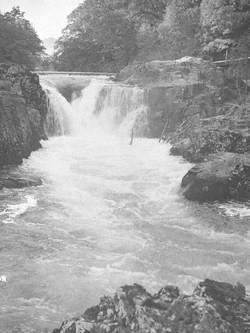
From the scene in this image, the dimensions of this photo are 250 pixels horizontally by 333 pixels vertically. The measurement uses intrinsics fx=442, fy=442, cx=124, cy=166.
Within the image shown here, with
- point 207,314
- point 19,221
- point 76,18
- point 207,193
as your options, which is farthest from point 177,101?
point 76,18

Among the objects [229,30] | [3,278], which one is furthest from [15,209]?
[229,30]

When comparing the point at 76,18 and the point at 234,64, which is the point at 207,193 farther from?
the point at 76,18

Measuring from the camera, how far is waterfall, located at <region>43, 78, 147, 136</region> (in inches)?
862

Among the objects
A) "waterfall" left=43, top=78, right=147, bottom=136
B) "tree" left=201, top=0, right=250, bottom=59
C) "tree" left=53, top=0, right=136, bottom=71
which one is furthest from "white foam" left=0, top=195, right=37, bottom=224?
"tree" left=53, top=0, right=136, bottom=71

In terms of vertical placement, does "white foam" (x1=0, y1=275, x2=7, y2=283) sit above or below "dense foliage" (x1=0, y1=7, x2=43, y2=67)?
below

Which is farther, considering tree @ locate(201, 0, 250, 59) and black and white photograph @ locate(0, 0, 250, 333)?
tree @ locate(201, 0, 250, 59)

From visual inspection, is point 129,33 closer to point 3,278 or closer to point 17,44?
point 17,44

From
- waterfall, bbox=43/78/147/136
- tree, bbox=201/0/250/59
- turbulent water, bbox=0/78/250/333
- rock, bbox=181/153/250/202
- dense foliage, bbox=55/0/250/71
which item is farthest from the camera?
dense foliage, bbox=55/0/250/71

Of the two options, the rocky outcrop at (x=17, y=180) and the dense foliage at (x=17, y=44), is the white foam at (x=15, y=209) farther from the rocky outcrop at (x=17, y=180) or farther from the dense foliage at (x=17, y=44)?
the dense foliage at (x=17, y=44)

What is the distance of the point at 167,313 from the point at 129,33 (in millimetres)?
32246

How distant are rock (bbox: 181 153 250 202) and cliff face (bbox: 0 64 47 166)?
628 centimetres

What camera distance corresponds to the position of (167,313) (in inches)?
195

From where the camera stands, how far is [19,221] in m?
10.2

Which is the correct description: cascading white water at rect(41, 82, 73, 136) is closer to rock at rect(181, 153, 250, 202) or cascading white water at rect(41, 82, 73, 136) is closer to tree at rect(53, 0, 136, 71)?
rock at rect(181, 153, 250, 202)
